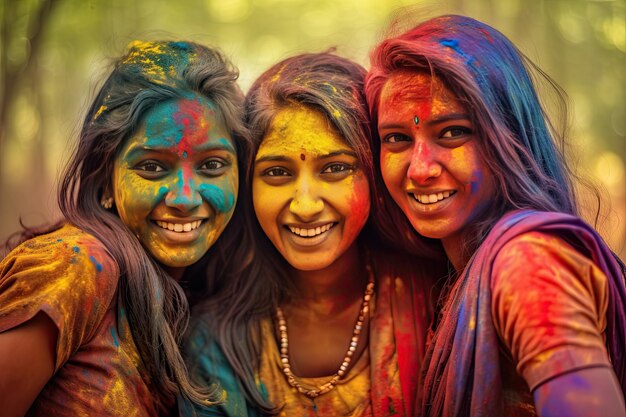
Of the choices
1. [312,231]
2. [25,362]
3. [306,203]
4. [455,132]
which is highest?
[455,132]

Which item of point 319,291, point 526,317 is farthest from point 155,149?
point 526,317

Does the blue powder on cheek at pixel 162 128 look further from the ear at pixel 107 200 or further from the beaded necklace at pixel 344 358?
the beaded necklace at pixel 344 358

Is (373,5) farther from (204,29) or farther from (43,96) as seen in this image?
(43,96)

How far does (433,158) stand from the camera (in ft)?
8.33

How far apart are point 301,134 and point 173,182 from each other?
54 centimetres

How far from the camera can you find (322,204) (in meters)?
2.77

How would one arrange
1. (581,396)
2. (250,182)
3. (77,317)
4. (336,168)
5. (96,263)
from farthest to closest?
1. (250,182)
2. (336,168)
3. (96,263)
4. (77,317)
5. (581,396)

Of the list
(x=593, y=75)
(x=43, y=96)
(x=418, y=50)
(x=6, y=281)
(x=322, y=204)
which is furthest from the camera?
(x=593, y=75)

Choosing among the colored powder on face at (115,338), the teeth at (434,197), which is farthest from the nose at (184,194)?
the teeth at (434,197)

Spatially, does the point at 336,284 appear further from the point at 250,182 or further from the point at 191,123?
the point at 191,123

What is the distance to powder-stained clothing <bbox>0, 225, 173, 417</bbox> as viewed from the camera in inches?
90.7

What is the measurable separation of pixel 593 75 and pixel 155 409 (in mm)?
5749

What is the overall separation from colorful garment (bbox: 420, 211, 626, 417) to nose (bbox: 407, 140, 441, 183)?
1.03ft

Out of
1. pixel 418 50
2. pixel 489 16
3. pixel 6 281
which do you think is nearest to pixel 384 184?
pixel 418 50
